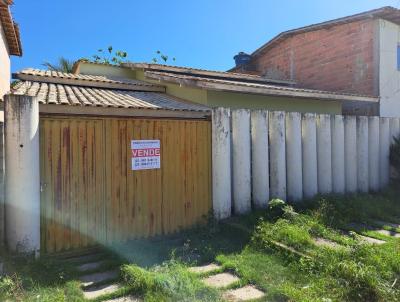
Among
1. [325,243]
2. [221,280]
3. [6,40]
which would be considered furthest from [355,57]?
[6,40]

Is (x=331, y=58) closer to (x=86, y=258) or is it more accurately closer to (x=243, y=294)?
(x=243, y=294)

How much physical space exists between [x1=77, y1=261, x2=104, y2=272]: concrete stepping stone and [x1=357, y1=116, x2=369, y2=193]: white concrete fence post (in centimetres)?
690

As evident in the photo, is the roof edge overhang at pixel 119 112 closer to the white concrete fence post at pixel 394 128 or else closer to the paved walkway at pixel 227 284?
the paved walkway at pixel 227 284

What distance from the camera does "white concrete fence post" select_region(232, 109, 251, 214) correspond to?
21.7 ft

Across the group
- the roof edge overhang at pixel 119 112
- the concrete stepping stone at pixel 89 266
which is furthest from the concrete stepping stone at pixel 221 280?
the roof edge overhang at pixel 119 112

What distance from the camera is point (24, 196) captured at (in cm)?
454

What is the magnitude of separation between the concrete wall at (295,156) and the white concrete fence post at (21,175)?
320 centimetres

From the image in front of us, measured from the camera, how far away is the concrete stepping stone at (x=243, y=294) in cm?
384

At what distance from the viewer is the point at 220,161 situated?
6.38 meters

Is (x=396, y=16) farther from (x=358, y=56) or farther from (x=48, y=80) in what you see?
(x=48, y=80)

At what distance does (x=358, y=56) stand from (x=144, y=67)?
743 centimetres

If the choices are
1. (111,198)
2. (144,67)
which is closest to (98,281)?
(111,198)

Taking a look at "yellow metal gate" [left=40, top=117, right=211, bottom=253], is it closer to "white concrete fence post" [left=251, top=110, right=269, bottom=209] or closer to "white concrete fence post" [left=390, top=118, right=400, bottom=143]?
"white concrete fence post" [left=251, top=110, right=269, bottom=209]

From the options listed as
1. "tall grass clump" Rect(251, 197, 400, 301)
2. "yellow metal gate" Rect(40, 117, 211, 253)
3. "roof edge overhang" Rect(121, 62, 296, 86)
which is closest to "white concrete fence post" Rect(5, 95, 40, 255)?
"yellow metal gate" Rect(40, 117, 211, 253)
